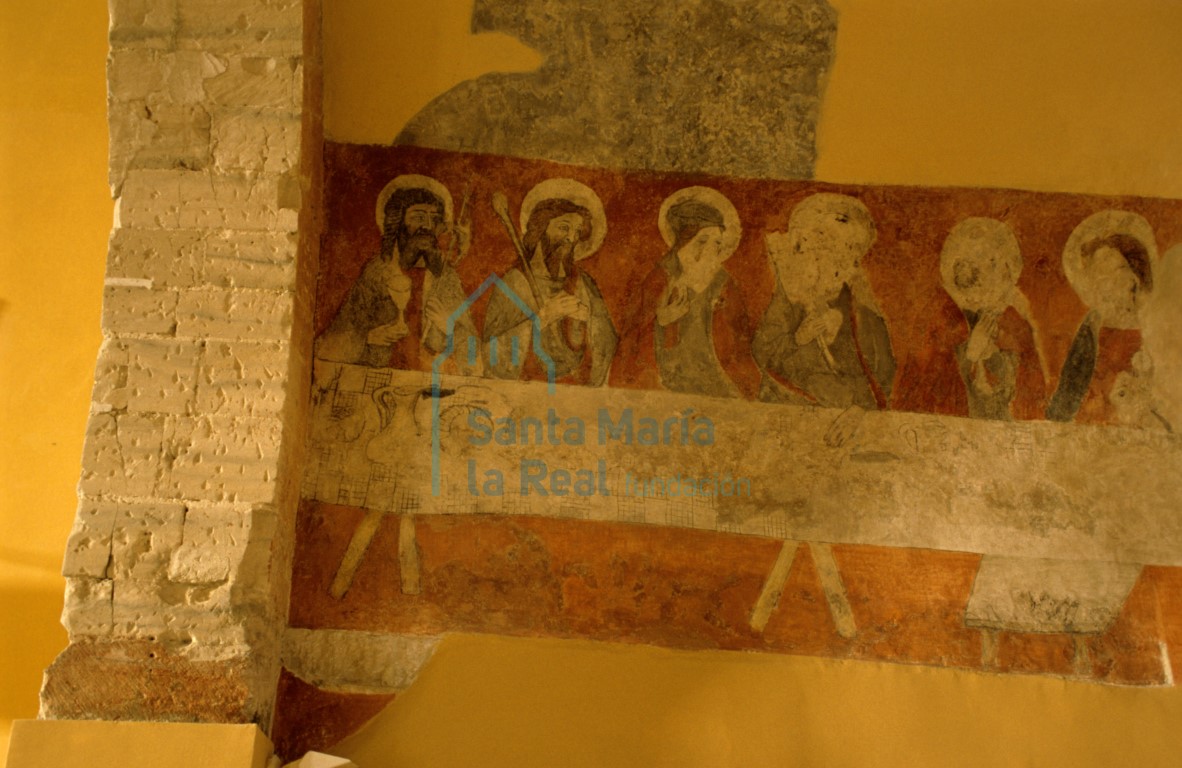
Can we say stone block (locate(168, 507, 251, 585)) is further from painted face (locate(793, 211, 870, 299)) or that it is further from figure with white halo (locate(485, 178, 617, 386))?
painted face (locate(793, 211, 870, 299))

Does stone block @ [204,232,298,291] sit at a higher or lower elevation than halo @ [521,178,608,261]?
lower

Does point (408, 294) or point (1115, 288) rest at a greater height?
point (1115, 288)

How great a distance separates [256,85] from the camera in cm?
405

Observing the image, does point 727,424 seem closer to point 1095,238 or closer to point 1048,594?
point 1048,594

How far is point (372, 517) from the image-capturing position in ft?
14.0

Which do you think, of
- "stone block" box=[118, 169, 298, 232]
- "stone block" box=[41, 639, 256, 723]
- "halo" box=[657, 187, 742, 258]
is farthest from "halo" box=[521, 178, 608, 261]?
"stone block" box=[41, 639, 256, 723]

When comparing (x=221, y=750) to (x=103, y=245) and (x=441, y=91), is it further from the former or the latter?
(x=441, y=91)

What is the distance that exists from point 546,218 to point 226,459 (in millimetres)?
1634

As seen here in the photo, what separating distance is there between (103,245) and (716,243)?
2.55 meters

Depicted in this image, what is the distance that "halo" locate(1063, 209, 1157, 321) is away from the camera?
4.74 m

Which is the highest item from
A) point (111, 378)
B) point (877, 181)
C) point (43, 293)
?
point (877, 181)

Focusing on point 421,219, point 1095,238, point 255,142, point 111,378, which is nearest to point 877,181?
point 1095,238

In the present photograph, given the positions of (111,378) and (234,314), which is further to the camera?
(234,314)

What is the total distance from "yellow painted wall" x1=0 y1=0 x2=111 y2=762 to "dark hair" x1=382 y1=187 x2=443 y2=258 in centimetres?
119
